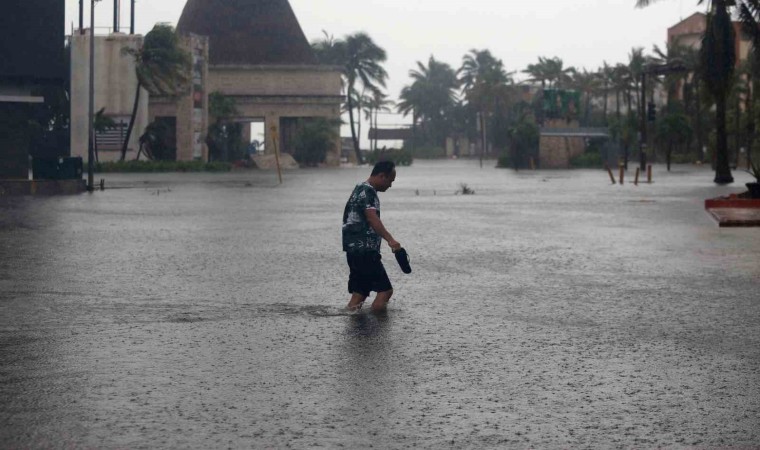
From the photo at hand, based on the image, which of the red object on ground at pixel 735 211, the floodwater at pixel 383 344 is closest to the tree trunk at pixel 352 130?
the red object on ground at pixel 735 211

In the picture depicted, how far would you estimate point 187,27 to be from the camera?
107 metres

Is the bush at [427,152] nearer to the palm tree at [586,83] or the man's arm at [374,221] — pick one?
the palm tree at [586,83]

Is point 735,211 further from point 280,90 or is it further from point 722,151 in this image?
point 280,90

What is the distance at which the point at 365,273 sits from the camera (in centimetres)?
1170

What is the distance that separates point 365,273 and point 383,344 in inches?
74.2

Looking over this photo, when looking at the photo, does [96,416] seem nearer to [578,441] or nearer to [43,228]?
[578,441]

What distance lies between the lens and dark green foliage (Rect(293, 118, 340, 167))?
9912cm

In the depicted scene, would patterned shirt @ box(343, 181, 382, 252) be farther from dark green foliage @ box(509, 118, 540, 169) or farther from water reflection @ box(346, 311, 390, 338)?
dark green foliage @ box(509, 118, 540, 169)

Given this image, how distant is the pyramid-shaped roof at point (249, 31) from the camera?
104125 mm

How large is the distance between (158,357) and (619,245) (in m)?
11.7

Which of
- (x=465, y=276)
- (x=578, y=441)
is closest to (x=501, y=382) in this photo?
(x=578, y=441)

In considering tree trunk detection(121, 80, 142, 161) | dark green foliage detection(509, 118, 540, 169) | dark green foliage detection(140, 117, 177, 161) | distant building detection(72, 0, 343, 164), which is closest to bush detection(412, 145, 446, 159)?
distant building detection(72, 0, 343, 164)

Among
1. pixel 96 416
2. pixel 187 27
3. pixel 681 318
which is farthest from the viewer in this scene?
pixel 187 27

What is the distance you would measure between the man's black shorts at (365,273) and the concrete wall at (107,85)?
7079 cm
